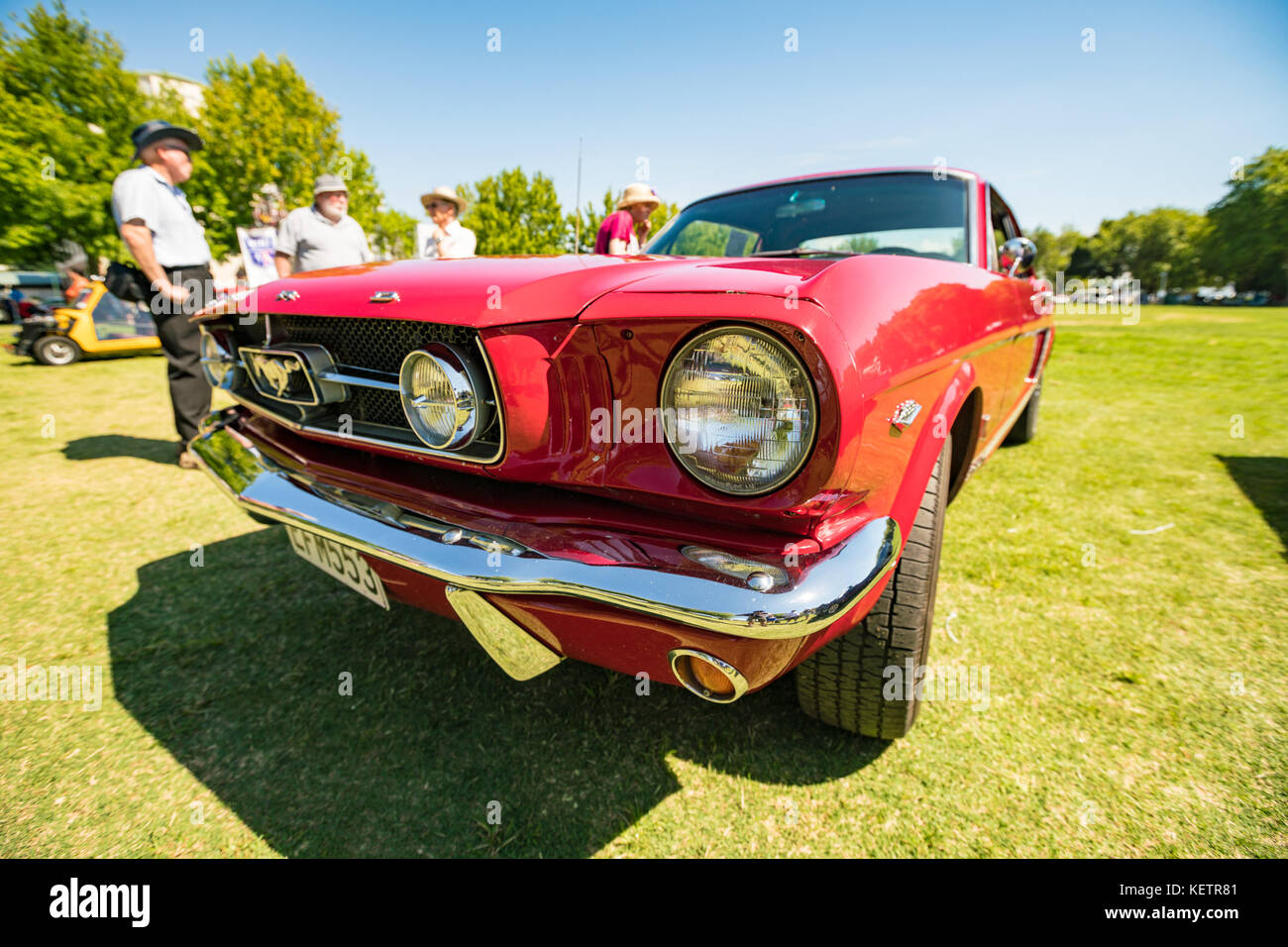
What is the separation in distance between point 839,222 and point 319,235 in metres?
3.39

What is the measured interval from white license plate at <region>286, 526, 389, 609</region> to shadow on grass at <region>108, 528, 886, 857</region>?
46 cm

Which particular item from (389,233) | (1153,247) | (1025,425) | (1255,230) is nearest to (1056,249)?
(1153,247)

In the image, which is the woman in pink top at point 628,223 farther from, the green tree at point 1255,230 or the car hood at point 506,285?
the green tree at point 1255,230

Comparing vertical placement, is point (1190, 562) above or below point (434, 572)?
below

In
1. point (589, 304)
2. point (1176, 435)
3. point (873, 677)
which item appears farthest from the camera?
point (1176, 435)

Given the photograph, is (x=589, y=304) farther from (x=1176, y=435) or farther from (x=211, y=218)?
(x=211, y=218)

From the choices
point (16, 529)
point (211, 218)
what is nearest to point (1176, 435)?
point (16, 529)

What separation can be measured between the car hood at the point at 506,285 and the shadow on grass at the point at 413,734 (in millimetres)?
1150

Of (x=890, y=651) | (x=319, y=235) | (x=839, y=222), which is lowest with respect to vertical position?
(x=890, y=651)

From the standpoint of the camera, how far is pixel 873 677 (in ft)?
4.91

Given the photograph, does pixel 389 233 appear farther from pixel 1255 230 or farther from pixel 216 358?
pixel 1255 230

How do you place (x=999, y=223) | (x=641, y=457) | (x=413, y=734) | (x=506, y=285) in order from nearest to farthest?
(x=641, y=457)
(x=506, y=285)
(x=413, y=734)
(x=999, y=223)

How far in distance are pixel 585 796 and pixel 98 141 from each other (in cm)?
2585

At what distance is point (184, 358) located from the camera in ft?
12.5
